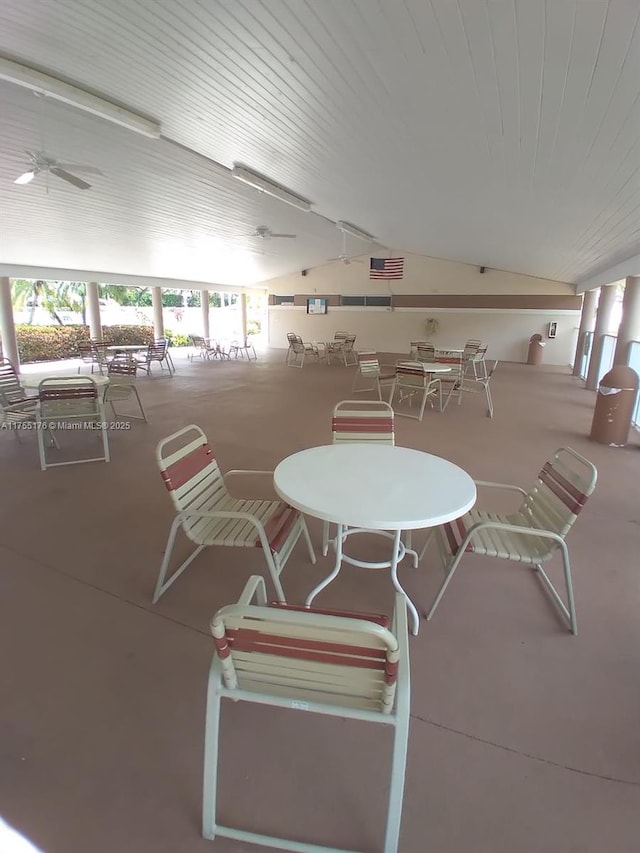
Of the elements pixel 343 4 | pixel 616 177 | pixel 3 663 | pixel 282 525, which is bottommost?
pixel 3 663

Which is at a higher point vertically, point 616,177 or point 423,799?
point 616,177

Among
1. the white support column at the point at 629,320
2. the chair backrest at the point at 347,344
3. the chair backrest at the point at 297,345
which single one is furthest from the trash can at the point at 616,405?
the chair backrest at the point at 347,344

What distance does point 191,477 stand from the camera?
2320mm

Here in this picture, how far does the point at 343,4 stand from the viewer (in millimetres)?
2355

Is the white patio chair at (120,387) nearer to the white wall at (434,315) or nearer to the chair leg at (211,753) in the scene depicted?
the chair leg at (211,753)

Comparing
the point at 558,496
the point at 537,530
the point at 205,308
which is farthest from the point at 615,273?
the point at 205,308

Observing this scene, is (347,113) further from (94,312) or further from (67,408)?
(94,312)

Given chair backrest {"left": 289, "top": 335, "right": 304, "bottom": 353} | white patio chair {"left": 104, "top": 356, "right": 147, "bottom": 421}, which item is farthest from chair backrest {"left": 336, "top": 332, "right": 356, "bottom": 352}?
white patio chair {"left": 104, "top": 356, "right": 147, "bottom": 421}

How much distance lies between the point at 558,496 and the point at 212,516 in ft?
5.69

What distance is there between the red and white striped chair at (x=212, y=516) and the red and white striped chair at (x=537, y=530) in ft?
2.69

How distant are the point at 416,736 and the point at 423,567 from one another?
114cm

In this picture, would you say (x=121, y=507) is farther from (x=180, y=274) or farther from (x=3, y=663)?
(x=180, y=274)

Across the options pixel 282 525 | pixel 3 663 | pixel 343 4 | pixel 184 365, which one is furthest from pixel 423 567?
pixel 184 365

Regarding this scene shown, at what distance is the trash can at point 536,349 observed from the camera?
43.2 feet
